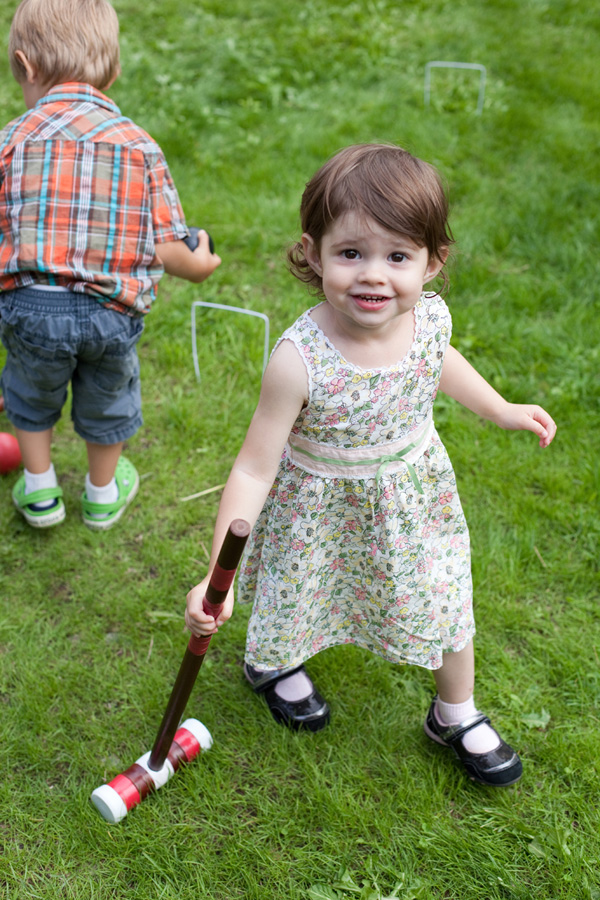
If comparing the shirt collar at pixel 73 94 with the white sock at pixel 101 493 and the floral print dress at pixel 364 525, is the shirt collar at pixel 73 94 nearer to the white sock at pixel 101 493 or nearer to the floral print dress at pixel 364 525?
the floral print dress at pixel 364 525

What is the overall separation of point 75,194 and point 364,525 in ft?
3.93

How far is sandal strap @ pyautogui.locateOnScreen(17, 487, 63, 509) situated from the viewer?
2.74 metres

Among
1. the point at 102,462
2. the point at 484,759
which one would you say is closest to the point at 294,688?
the point at 484,759

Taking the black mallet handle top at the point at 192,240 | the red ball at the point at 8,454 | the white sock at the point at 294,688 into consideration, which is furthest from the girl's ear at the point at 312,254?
the red ball at the point at 8,454

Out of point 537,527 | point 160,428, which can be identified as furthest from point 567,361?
point 160,428

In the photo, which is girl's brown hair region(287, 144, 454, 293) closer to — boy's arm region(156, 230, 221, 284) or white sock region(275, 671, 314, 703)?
boy's arm region(156, 230, 221, 284)

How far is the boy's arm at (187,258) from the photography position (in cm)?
A: 253

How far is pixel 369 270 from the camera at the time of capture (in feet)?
5.20

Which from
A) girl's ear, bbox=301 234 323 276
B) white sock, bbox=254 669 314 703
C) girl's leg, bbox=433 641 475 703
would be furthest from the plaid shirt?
girl's leg, bbox=433 641 475 703

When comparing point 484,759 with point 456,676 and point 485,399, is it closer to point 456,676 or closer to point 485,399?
point 456,676

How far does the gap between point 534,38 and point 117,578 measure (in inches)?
199

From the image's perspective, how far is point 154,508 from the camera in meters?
2.95

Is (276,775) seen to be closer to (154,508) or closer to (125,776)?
(125,776)

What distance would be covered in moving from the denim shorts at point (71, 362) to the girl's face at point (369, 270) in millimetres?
972
